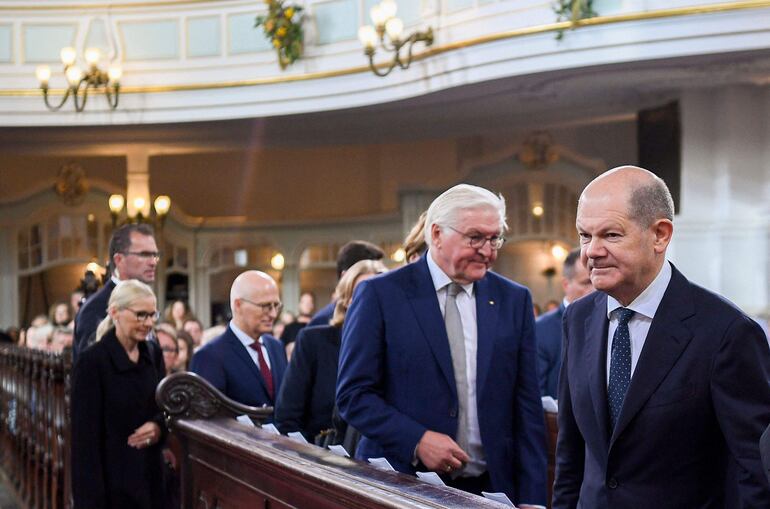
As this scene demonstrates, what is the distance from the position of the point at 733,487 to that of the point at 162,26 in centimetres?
1279

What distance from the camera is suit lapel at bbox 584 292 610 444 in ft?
9.15

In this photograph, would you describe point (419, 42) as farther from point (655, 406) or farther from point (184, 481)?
point (655, 406)

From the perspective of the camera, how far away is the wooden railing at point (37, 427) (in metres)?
6.53

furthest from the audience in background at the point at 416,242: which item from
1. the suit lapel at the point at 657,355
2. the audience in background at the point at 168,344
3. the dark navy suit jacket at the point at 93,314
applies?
the audience in background at the point at 168,344

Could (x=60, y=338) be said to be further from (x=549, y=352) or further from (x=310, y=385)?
(x=310, y=385)

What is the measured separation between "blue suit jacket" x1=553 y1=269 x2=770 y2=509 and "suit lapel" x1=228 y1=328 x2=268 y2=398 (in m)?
2.64

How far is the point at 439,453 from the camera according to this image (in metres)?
3.53

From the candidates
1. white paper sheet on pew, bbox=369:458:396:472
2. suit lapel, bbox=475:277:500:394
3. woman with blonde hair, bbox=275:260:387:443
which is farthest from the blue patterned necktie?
woman with blonde hair, bbox=275:260:387:443

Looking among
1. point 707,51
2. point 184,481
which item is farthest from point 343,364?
point 707,51

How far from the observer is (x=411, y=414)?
3736 millimetres

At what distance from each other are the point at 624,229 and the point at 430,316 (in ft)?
3.80

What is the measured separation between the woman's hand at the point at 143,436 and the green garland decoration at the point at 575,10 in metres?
6.12

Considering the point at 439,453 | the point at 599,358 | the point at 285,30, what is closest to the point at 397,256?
the point at 285,30

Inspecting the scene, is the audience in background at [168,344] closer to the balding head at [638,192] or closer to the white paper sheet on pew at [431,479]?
the white paper sheet on pew at [431,479]
